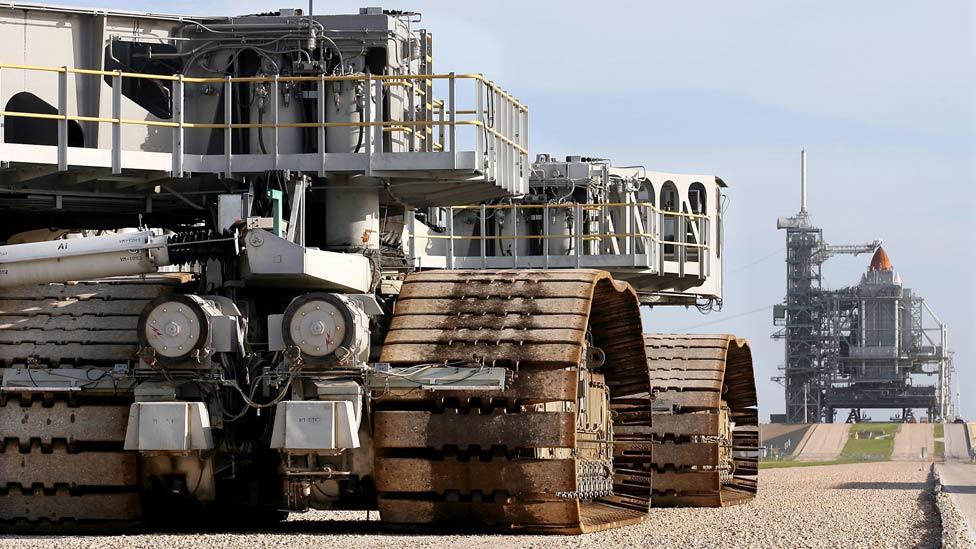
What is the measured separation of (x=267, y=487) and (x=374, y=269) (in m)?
→ 2.95

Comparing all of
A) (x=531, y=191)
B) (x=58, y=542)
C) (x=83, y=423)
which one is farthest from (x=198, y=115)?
(x=531, y=191)

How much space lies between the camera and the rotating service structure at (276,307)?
19.9 metres

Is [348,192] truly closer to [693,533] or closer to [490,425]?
[490,425]

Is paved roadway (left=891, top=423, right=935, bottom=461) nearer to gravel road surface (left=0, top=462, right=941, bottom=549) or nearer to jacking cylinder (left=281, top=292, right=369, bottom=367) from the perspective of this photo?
gravel road surface (left=0, top=462, right=941, bottom=549)

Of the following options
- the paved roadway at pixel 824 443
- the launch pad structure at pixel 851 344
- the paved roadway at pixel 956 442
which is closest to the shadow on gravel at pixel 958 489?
→ the paved roadway at pixel 956 442

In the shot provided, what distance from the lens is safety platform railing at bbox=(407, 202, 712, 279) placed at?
3622 centimetres

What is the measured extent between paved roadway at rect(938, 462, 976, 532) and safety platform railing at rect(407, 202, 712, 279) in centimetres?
722

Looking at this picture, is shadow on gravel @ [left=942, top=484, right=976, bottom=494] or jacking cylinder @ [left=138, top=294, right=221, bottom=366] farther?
shadow on gravel @ [left=942, top=484, right=976, bottom=494]

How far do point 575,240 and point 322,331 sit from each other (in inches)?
640

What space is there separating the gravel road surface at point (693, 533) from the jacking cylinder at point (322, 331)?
6.39 ft

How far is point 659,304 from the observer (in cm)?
4094

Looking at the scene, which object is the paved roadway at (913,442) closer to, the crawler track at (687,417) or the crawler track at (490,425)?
the crawler track at (687,417)

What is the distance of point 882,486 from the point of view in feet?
137

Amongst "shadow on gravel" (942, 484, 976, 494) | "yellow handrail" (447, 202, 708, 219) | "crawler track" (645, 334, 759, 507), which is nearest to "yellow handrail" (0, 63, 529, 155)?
"crawler track" (645, 334, 759, 507)
